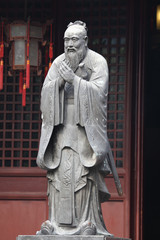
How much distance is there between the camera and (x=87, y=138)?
10.5m

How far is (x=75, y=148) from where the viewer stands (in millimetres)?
10508

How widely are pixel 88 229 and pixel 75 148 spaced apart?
0.96 metres

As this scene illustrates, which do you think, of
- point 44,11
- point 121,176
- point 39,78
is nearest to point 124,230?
point 121,176

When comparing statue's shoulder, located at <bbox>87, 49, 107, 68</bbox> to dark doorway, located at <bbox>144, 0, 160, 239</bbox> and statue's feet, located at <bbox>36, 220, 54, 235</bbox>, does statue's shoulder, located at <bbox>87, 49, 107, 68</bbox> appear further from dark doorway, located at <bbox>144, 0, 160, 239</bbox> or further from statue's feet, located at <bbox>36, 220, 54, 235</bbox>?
dark doorway, located at <bbox>144, 0, 160, 239</bbox>

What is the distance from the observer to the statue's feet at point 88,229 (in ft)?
33.4

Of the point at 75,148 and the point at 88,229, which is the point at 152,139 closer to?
the point at 75,148

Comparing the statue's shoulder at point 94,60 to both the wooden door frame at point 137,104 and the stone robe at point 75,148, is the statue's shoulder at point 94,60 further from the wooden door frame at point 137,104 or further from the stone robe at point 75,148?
the wooden door frame at point 137,104

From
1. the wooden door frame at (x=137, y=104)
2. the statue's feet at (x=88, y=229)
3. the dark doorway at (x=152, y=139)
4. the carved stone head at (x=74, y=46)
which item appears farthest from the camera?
the dark doorway at (x=152, y=139)

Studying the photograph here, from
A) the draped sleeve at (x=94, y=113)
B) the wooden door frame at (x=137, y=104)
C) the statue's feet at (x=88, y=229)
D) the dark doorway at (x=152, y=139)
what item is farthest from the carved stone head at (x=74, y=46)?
the dark doorway at (x=152, y=139)

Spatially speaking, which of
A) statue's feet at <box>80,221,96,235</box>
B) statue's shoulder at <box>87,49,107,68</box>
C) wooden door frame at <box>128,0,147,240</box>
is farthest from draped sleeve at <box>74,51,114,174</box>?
wooden door frame at <box>128,0,147,240</box>

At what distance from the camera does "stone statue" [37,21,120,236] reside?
34.0ft

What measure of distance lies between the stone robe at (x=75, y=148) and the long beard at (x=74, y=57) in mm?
75

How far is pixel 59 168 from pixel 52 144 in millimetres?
325

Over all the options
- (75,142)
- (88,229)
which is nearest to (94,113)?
(75,142)
